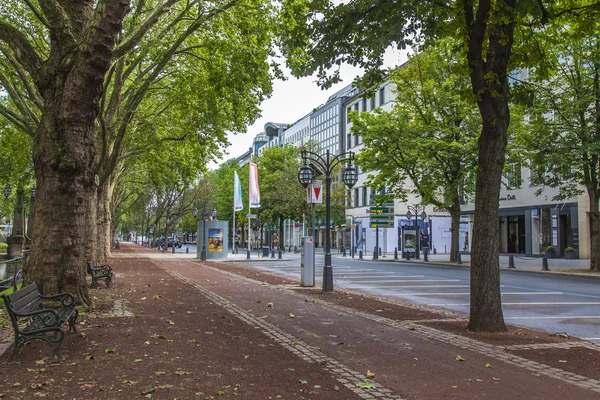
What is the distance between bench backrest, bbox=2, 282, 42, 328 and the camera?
19.0 feet

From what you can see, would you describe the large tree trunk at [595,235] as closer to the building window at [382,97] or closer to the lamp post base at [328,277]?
the lamp post base at [328,277]

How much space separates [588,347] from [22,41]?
10865 millimetres

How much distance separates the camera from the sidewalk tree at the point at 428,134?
30.2 meters

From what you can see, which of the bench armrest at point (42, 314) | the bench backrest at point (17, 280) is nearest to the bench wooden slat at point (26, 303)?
the bench armrest at point (42, 314)

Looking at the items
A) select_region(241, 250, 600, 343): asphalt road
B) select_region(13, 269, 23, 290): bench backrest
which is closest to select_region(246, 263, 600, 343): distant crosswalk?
select_region(241, 250, 600, 343): asphalt road

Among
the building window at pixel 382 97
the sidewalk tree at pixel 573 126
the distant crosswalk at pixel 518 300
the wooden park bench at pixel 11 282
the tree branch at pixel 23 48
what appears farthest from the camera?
the building window at pixel 382 97

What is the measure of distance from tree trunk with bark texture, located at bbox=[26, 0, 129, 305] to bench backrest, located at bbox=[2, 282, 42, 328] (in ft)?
6.16

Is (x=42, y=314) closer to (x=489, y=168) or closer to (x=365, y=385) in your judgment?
(x=365, y=385)

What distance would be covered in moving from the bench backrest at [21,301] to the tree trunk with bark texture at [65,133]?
6.16 feet

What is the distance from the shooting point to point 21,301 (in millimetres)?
6535

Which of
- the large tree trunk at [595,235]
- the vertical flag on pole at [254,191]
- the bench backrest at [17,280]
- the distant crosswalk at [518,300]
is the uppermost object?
the vertical flag on pole at [254,191]

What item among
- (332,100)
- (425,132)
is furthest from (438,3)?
(332,100)

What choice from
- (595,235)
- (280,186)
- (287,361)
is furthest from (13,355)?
(280,186)

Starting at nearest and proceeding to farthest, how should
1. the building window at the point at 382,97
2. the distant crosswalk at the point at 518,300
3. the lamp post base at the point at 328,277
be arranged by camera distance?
the distant crosswalk at the point at 518,300
the lamp post base at the point at 328,277
the building window at the point at 382,97
